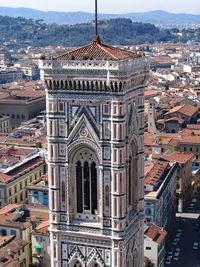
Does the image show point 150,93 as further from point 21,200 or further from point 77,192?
point 77,192

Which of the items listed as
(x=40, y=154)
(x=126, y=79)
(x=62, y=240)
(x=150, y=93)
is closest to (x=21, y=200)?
(x=40, y=154)

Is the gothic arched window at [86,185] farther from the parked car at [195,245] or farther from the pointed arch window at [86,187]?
the parked car at [195,245]

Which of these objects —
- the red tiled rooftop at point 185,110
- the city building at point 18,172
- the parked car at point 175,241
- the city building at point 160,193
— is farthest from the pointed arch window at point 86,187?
the red tiled rooftop at point 185,110

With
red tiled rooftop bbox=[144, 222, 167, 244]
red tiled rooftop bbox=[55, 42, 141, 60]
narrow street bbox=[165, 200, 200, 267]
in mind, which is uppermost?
red tiled rooftop bbox=[55, 42, 141, 60]

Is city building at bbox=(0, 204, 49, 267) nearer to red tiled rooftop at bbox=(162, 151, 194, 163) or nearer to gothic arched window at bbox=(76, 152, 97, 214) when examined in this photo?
red tiled rooftop at bbox=(162, 151, 194, 163)

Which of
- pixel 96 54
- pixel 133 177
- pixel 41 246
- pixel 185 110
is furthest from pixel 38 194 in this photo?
pixel 185 110

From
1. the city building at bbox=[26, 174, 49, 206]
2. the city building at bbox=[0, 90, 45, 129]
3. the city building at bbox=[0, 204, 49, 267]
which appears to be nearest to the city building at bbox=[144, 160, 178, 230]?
the city building at bbox=[26, 174, 49, 206]
